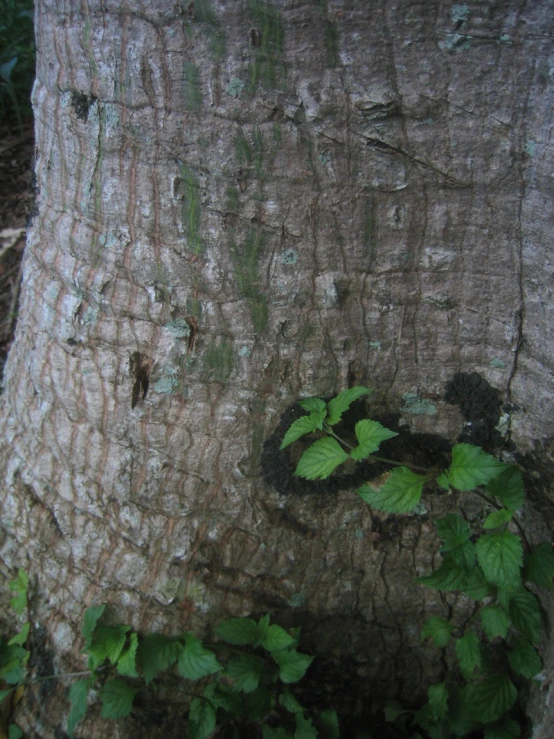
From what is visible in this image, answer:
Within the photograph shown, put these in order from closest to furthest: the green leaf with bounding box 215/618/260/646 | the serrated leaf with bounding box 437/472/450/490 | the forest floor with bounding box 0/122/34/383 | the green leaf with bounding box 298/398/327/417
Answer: the serrated leaf with bounding box 437/472/450/490 < the green leaf with bounding box 298/398/327/417 < the green leaf with bounding box 215/618/260/646 < the forest floor with bounding box 0/122/34/383

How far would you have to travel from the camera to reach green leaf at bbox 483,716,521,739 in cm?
158

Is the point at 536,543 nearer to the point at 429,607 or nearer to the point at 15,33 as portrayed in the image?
the point at 429,607

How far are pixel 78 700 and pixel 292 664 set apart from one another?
1.75ft

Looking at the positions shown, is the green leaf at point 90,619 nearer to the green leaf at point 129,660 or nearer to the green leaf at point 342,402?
the green leaf at point 129,660

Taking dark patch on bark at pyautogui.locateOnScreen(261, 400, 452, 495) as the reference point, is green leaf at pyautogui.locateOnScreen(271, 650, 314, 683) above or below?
below

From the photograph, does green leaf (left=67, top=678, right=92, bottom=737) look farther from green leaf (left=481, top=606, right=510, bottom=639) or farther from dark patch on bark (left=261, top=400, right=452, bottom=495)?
green leaf (left=481, top=606, right=510, bottom=639)

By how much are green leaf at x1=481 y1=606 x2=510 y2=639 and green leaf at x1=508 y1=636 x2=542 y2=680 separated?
10 cm

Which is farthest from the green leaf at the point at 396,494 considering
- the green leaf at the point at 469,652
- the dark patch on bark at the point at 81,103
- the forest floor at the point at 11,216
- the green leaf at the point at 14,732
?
the forest floor at the point at 11,216

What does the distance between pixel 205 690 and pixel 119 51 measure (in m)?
1.50

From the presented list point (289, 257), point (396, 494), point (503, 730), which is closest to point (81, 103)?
point (289, 257)

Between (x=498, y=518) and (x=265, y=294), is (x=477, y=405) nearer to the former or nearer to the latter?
(x=498, y=518)

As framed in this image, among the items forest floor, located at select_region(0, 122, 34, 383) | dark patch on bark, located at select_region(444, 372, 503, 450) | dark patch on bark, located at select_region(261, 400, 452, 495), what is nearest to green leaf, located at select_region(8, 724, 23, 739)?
dark patch on bark, located at select_region(261, 400, 452, 495)

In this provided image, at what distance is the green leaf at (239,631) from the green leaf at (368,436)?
532 mm

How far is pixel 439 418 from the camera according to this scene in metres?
1.55
